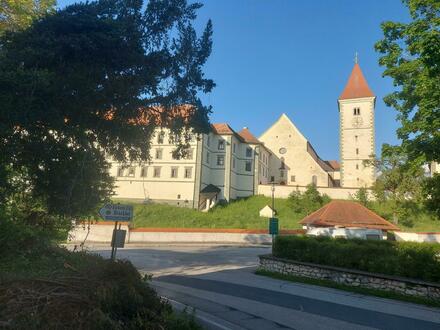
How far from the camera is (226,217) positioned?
53.3 m

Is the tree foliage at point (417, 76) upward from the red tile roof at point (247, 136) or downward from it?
downward

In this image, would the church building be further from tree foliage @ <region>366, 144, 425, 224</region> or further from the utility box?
the utility box

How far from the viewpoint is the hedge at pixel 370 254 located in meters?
13.1

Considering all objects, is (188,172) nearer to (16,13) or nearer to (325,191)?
(325,191)

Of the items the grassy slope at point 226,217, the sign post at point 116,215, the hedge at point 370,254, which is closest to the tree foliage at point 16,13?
the sign post at point 116,215

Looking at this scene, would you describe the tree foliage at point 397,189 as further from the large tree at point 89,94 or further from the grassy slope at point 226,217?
the large tree at point 89,94

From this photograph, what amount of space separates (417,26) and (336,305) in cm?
1235

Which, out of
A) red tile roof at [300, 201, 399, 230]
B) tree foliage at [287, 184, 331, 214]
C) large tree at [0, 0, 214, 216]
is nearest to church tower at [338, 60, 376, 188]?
tree foliage at [287, 184, 331, 214]

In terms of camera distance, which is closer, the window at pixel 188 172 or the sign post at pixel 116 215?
the sign post at pixel 116 215

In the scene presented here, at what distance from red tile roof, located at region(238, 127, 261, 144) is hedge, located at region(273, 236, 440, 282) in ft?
164

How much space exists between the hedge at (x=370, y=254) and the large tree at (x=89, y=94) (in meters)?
7.36

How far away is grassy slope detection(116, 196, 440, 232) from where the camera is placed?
160 feet

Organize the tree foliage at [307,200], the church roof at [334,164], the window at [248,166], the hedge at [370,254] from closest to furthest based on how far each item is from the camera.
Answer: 1. the hedge at [370,254]
2. the tree foliage at [307,200]
3. the window at [248,166]
4. the church roof at [334,164]

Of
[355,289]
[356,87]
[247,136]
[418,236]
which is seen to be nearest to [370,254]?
[355,289]
